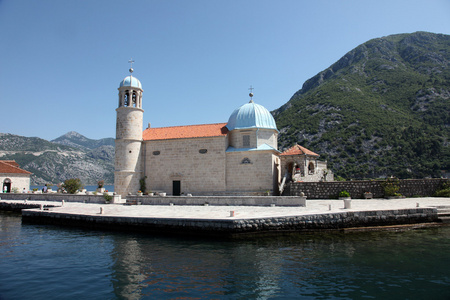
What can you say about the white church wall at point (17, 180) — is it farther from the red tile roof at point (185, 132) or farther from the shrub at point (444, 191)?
the shrub at point (444, 191)

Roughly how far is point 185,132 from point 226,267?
2094 cm

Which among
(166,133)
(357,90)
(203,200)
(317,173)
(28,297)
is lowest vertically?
(28,297)

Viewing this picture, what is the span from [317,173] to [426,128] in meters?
40.1

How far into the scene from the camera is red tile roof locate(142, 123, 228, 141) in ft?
93.9

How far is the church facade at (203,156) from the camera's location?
2712 cm

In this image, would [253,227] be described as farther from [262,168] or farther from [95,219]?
[262,168]

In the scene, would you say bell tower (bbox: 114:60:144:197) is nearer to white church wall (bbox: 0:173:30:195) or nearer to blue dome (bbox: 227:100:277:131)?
blue dome (bbox: 227:100:277:131)

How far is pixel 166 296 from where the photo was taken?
305 inches

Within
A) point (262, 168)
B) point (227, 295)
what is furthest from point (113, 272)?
point (262, 168)

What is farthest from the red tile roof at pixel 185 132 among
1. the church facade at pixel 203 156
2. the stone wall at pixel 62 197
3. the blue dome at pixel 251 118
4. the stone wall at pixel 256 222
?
the stone wall at pixel 256 222

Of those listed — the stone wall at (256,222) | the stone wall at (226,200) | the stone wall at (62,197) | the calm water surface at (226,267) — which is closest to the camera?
the calm water surface at (226,267)

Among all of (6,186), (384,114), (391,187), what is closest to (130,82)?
(6,186)

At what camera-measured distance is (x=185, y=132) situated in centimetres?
2983

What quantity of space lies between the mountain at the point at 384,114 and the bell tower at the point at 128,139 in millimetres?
40058
